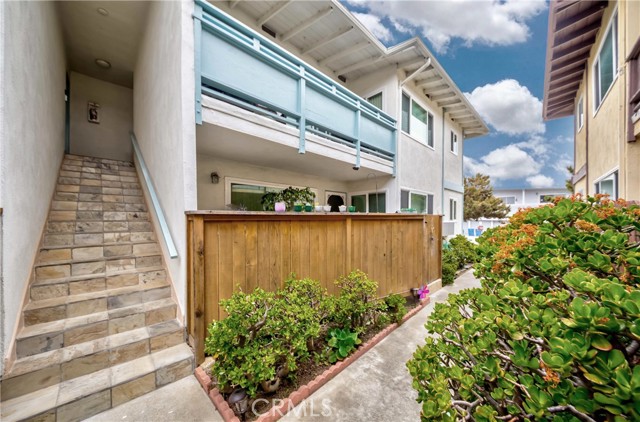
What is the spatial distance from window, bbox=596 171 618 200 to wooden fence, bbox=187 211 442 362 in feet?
13.4

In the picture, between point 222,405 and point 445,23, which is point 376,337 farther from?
point 445,23

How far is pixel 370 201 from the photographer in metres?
7.38

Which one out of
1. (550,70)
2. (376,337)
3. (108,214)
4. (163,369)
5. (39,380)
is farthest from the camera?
(550,70)

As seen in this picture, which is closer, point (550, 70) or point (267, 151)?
point (267, 151)

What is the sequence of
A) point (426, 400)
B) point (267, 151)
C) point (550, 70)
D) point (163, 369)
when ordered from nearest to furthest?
point (426, 400)
point (163, 369)
point (267, 151)
point (550, 70)

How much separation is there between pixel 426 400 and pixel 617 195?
272 inches

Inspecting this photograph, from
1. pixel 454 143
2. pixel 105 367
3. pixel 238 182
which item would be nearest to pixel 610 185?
pixel 454 143

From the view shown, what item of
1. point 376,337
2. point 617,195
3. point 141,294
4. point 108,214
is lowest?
point 376,337

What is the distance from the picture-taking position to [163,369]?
8.44ft

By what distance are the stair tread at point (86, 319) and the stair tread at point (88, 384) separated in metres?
0.56

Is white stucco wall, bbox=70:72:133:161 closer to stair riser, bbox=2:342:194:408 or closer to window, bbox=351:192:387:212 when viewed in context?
stair riser, bbox=2:342:194:408

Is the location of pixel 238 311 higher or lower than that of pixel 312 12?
lower

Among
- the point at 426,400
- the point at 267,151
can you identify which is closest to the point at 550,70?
the point at 267,151

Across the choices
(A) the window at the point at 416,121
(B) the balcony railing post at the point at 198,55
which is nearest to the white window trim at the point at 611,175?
(A) the window at the point at 416,121
